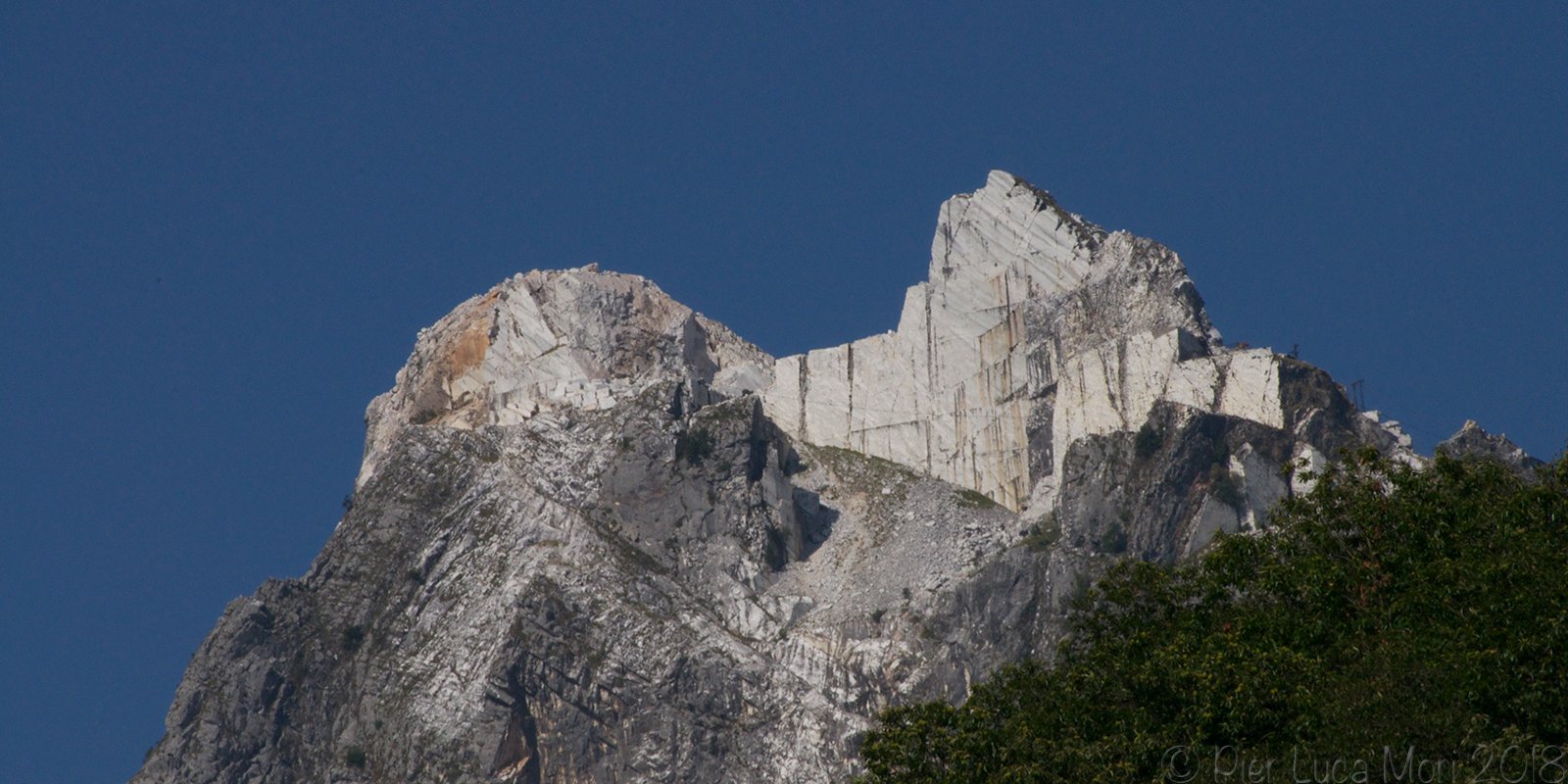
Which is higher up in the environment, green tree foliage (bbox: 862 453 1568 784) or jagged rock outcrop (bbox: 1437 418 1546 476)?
jagged rock outcrop (bbox: 1437 418 1546 476)

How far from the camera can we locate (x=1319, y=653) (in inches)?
3920

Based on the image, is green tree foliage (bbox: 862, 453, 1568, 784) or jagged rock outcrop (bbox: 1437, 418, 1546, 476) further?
jagged rock outcrop (bbox: 1437, 418, 1546, 476)

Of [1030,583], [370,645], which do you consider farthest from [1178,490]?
[370,645]

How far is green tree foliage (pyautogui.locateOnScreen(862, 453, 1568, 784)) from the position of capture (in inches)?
3533

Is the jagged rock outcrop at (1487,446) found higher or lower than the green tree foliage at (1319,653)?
higher

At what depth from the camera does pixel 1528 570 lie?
95062mm

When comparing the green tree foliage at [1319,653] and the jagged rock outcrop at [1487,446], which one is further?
the jagged rock outcrop at [1487,446]

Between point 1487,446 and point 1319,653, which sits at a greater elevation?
point 1487,446

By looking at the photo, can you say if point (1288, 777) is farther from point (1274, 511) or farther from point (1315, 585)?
point (1274, 511)

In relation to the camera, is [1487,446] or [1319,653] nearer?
[1319,653]

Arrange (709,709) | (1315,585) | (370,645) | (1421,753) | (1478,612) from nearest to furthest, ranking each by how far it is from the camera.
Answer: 1. (1421,753)
2. (1478,612)
3. (1315,585)
4. (709,709)
5. (370,645)

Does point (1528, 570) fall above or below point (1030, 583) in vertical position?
below

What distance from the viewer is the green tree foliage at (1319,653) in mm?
89750

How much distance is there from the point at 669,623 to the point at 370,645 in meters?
21.5
